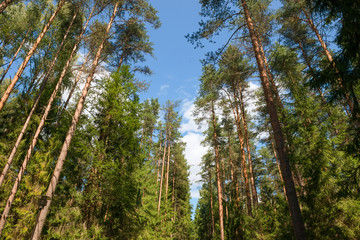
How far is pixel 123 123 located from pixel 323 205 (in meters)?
8.86

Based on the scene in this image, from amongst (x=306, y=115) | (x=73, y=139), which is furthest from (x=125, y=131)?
(x=306, y=115)

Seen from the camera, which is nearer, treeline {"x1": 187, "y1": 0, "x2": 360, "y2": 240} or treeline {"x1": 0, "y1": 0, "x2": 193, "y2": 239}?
treeline {"x1": 187, "y1": 0, "x2": 360, "y2": 240}

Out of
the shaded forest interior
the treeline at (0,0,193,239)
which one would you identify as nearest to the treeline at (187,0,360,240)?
the shaded forest interior

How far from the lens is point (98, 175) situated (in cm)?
744

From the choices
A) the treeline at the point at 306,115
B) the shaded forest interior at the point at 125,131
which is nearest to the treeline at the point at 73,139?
the shaded forest interior at the point at 125,131

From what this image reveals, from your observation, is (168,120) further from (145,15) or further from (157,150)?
(145,15)

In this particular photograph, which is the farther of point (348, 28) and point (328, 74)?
point (328, 74)

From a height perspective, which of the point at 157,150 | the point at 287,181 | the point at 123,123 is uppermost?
the point at 157,150

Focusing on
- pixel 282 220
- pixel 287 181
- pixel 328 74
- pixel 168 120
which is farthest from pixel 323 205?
pixel 168 120

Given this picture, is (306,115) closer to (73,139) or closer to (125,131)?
(125,131)

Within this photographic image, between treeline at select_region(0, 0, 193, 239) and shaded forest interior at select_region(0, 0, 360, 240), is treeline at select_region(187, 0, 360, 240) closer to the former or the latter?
shaded forest interior at select_region(0, 0, 360, 240)

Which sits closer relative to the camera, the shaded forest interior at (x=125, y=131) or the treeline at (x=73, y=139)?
the shaded forest interior at (x=125, y=131)

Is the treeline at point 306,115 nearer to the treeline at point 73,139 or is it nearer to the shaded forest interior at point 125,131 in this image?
the shaded forest interior at point 125,131

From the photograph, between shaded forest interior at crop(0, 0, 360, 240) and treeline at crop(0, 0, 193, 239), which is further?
treeline at crop(0, 0, 193, 239)
